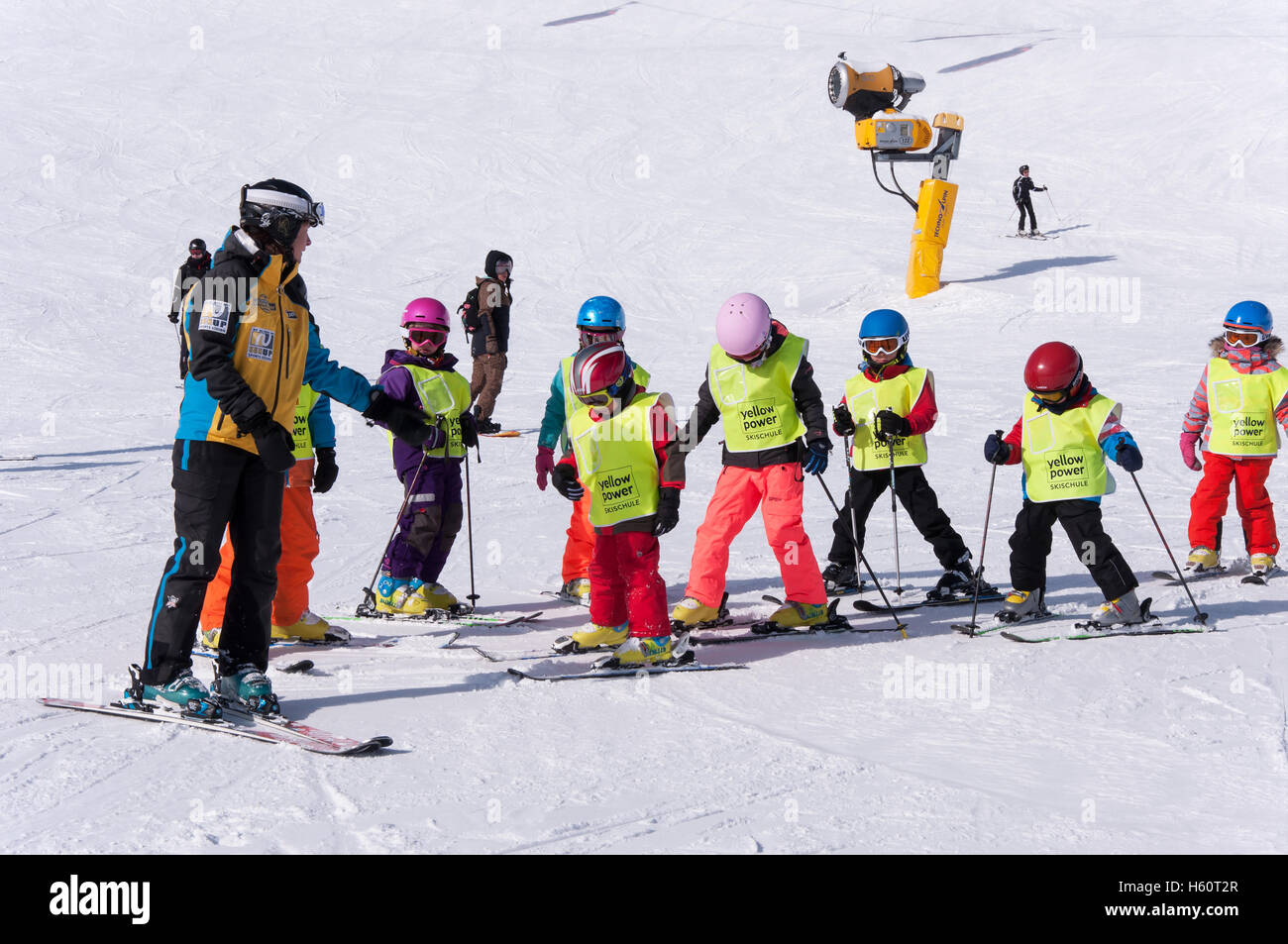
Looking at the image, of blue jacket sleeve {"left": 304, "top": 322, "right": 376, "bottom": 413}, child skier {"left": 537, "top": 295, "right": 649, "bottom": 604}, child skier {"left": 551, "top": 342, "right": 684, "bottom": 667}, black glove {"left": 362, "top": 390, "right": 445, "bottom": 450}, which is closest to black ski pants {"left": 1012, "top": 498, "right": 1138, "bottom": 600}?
child skier {"left": 551, "top": 342, "right": 684, "bottom": 667}

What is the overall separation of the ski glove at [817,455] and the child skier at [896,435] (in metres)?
0.92

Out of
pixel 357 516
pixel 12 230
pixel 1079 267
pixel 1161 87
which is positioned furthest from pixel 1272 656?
pixel 1161 87

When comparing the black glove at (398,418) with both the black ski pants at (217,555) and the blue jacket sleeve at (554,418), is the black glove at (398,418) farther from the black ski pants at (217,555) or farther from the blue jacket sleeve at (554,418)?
the blue jacket sleeve at (554,418)

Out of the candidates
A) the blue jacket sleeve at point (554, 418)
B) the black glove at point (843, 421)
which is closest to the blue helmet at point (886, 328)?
the black glove at point (843, 421)

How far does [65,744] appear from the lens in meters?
4.87

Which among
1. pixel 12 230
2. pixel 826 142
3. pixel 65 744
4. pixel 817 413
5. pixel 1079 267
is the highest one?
pixel 826 142

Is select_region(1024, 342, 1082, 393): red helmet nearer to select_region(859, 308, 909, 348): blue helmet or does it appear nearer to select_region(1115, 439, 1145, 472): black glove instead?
select_region(1115, 439, 1145, 472): black glove

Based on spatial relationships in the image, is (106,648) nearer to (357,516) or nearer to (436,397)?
(436,397)

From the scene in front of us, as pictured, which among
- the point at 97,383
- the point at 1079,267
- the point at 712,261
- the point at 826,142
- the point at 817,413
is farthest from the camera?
the point at 826,142

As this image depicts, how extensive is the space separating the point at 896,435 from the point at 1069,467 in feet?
A: 3.66

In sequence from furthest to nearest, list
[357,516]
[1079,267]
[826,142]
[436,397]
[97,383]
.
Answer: [826,142], [1079,267], [97,383], [357,516], [436,397]

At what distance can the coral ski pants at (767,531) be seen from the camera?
6.80 metres

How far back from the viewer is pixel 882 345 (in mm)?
7707

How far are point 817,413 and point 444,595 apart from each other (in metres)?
2.36
